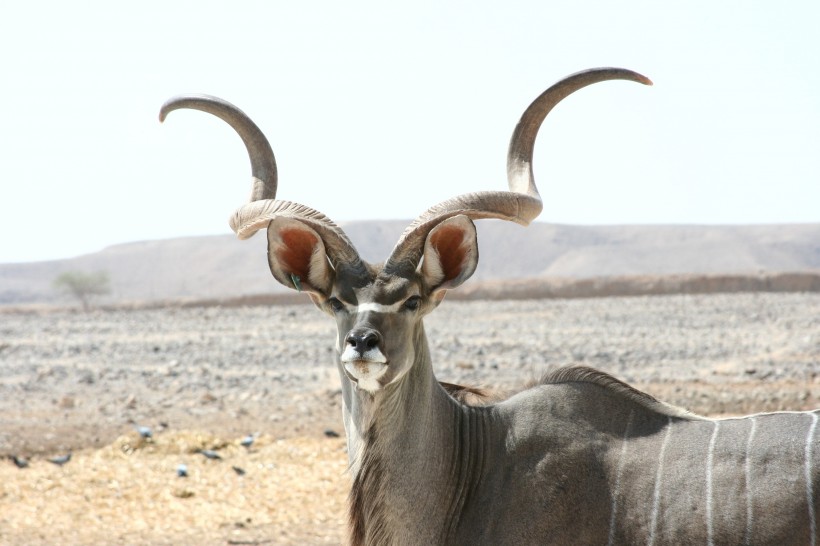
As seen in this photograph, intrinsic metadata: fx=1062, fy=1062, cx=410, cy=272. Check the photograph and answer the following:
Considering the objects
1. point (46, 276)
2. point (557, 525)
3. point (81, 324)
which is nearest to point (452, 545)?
point (557, 525)

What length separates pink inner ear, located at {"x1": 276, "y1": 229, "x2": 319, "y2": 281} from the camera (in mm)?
5047

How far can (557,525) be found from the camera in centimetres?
486

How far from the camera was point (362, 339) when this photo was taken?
4578 mm

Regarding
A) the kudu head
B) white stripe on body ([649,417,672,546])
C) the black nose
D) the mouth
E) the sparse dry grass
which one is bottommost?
the sparse dry grass

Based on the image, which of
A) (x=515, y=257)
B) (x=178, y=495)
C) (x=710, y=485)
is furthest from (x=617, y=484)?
(x=515, y=257)

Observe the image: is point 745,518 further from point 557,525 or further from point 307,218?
point 307,218

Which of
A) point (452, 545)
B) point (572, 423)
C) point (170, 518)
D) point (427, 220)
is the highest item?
point (427, 220)

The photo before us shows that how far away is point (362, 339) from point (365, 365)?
117 millimetres

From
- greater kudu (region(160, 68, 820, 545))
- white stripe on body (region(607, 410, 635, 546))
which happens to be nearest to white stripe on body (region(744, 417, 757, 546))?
greater kudu (region(160, 68, 820, 545))

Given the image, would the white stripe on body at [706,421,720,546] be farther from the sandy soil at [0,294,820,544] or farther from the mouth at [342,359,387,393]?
the mouth at [342,359,387,393]

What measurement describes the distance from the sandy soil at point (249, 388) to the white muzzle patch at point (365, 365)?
1276 millimetres

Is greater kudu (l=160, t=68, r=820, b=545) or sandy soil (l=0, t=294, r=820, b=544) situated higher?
greater kudu (l=160, t=68, r=820, b=545)

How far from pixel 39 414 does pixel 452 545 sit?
1070 cm

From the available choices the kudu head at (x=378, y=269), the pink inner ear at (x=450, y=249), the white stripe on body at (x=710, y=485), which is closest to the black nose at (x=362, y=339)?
the kudu head at (x=378, y=269)
